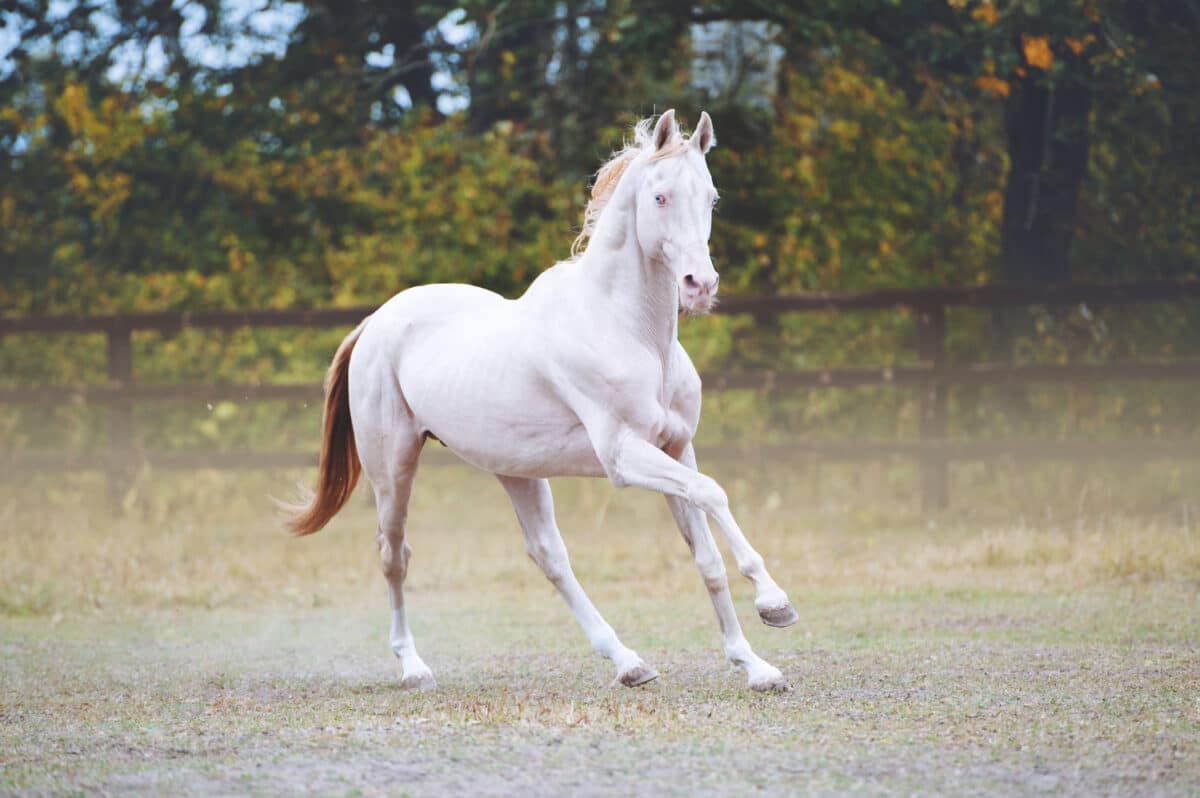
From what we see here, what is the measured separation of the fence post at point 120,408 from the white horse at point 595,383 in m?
7.39

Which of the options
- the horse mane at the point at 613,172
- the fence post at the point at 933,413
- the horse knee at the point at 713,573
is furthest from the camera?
the fence post at the point at 933,413

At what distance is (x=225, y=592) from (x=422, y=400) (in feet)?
12.9

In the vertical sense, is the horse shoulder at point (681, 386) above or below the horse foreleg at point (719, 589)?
above

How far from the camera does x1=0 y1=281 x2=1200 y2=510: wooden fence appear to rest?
11.3 metres

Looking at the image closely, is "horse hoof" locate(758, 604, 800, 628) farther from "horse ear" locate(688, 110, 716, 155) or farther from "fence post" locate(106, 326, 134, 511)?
"fence post" locate(106, 326, 134, 511)

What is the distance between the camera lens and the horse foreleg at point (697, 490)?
4.18 m

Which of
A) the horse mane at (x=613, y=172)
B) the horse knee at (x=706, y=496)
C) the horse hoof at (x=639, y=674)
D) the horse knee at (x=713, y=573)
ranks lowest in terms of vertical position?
the horse hoof at (x=639, y=674)

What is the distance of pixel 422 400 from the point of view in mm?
5336

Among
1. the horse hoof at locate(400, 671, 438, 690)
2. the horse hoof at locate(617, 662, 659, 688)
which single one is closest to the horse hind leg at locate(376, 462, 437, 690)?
the horse hoof at locate(400, 671, 438, 690)

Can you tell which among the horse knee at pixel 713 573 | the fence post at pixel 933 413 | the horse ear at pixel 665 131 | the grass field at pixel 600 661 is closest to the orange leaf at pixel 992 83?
the fence post at pixel 933 413

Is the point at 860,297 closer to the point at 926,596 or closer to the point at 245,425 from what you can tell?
the point at 926,596

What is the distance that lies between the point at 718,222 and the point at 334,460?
781 cm

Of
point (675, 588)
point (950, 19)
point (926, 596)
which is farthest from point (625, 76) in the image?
point (926, 596)

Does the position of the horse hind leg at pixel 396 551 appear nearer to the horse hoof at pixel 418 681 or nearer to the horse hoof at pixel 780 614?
the horse hoof at pixel 418 681
